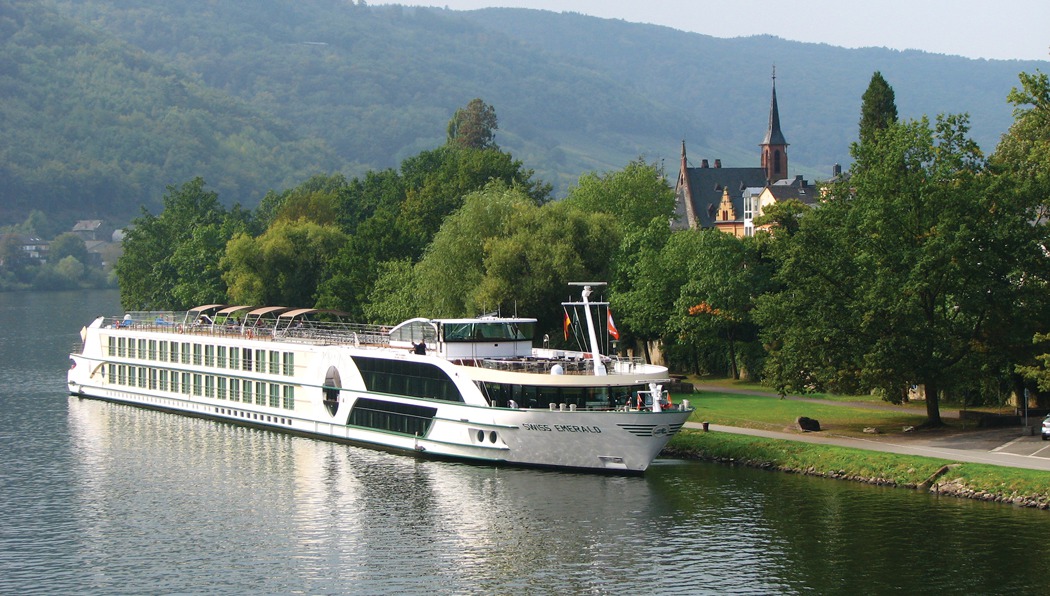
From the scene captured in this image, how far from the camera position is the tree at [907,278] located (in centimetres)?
5609

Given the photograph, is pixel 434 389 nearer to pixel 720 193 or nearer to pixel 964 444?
pixel 964 444

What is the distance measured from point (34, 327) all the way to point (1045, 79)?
11678 cm

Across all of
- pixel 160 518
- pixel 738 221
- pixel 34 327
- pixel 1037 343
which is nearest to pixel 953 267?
pixel 1037 343

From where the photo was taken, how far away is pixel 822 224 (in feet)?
198

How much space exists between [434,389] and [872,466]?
19.6m

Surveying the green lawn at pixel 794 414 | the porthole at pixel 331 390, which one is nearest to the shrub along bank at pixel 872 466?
the green lawn at pixel 794 414

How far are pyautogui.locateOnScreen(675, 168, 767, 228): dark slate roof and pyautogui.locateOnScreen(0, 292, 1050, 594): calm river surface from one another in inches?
4468

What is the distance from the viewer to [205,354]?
78.1 m

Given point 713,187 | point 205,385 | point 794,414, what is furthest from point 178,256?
point 794,414

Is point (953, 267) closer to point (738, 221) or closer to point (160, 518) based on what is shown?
point (160, 518)

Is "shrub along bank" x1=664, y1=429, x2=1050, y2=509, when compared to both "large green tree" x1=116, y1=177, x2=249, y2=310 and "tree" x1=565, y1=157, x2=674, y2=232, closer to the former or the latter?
"tree" x1=565, y1=157, x2=674, y2=232

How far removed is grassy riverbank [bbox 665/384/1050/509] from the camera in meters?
47.5

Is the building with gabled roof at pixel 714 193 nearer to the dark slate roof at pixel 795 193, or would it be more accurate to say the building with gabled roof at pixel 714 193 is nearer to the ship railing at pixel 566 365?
the dark slate roof at pixel 795 193

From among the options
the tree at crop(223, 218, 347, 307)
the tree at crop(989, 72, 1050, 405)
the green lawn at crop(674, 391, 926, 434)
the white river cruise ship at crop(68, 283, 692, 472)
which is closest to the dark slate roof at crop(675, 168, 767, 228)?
the tree at crop(223, 218, 347, 307)
